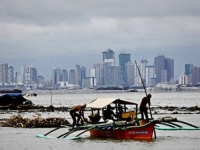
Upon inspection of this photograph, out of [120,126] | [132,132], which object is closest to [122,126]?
[120,126]

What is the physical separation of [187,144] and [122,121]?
415cm

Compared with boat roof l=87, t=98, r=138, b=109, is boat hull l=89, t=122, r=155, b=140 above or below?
below

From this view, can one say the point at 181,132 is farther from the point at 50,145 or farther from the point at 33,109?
the point at 33,109

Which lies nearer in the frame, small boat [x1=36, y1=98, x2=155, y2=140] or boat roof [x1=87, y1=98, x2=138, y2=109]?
small boat [x1=36, y1=98, x2=155, y2=140]

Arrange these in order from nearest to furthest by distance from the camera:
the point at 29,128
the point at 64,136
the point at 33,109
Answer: the point at 64,136
the point at 29,128
the point at 33,109

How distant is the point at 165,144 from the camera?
3847 cm

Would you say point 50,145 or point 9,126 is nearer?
point 50,145

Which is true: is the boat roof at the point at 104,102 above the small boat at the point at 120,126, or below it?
above

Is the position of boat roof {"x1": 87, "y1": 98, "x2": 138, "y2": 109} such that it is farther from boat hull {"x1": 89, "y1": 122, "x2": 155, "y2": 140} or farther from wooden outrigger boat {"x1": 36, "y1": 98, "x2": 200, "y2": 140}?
boat hull {"x1": 89, "y1": 122, "x2": 155, "y2": 140}

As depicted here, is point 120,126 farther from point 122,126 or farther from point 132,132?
point 132,132

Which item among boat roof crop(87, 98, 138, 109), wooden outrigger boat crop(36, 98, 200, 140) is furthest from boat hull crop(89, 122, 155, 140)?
boat roof crop(87, 98, 138, 109)

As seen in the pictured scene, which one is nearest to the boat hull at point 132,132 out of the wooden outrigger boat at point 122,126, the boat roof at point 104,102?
the wooden outrigger boat at point 122,126

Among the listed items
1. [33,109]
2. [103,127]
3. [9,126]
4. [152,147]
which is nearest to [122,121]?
[103,127]

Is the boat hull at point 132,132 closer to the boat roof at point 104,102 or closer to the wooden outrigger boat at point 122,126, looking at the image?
the wooden outrigger boat at point 122,126
